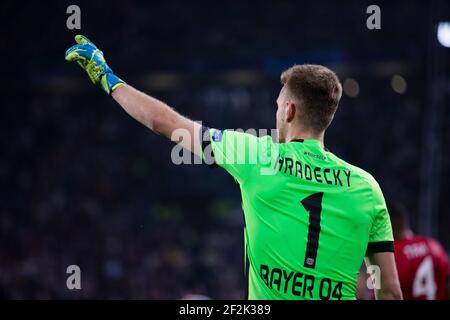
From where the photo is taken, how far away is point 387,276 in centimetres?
273

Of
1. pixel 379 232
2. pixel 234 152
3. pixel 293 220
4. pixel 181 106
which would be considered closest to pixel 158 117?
pixel 234 152

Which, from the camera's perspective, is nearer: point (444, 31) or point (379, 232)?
point (379, 232)

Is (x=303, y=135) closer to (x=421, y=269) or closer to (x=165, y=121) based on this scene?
(x=165, y=121)

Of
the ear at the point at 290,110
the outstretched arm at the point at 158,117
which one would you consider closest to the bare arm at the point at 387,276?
the ear at the point at 290,110

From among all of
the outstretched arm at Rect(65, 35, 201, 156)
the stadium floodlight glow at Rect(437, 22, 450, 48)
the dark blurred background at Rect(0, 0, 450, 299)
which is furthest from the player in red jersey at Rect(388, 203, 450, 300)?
the dark blurred background at Rect(0, 0, 450, 299)

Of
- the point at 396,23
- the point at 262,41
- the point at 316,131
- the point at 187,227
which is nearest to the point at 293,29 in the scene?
the point at 262,41

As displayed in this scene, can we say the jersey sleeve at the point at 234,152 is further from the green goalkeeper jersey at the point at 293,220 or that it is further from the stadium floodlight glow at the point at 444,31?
the stadium floodlight glow at the point at 444,31

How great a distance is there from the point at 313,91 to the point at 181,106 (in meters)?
21.3

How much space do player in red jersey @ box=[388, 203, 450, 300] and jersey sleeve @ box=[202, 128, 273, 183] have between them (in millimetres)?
2911

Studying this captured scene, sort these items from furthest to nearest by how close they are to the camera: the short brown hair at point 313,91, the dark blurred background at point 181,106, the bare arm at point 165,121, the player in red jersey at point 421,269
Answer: the dark blurred background at point 181,106 < the player in red jersey at point 421,269 < the short brown hair at point 313,91 < the bare arm at point 165,121

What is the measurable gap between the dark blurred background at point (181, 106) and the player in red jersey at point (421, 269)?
1229 centimetres

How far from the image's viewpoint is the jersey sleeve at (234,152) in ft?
8.43

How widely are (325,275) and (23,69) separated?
824 inches

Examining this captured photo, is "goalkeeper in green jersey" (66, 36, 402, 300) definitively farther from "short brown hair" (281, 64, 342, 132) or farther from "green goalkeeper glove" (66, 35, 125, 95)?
"green goalkeeper glove" (66, 35, 125, 95)
